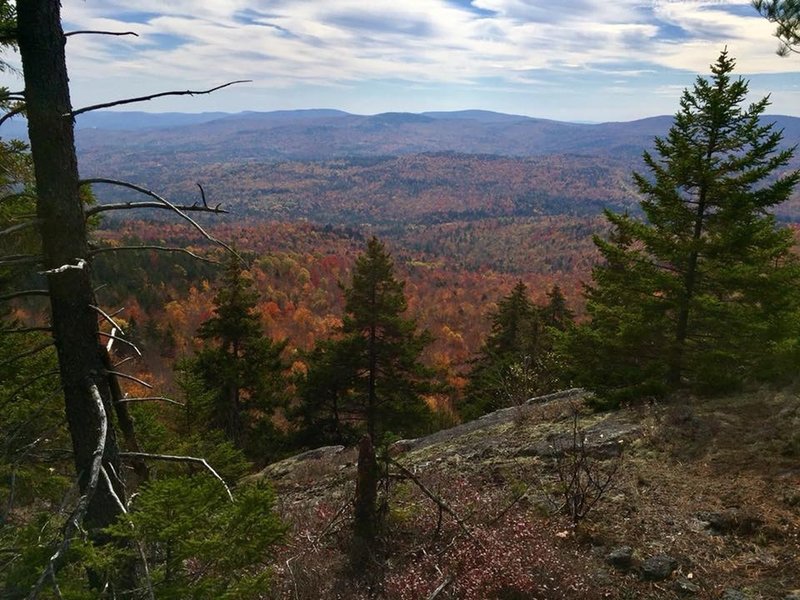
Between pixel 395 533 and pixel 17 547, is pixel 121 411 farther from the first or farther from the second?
pixel 395 533

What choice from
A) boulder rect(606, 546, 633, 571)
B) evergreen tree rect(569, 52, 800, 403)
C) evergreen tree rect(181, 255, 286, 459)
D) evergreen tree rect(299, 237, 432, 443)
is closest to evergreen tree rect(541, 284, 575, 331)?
evergreen tree rect(299, 237, 432, 443)

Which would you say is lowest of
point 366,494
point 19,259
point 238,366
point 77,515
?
point 238,366

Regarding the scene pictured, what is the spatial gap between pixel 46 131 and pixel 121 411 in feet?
6.20

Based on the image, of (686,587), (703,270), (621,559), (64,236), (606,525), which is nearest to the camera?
(64,236)

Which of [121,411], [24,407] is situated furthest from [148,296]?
[121,411]

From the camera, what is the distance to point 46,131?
3.21 m

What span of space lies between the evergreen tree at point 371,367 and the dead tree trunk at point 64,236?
14626mm

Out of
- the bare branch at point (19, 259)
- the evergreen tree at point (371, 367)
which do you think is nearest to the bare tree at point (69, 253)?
the bare branch at point (19, 259)

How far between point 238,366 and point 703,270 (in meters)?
14.1

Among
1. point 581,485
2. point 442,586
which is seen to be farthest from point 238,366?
point 442,586

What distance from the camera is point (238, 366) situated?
18031 millimetres

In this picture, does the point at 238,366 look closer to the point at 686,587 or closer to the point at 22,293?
the point at 22,293

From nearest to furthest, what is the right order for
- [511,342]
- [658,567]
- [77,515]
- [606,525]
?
[77,515]
[658,567]
[606,525]
[511,342]

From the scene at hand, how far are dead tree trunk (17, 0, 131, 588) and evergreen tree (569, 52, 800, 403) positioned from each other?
882 centimetres
